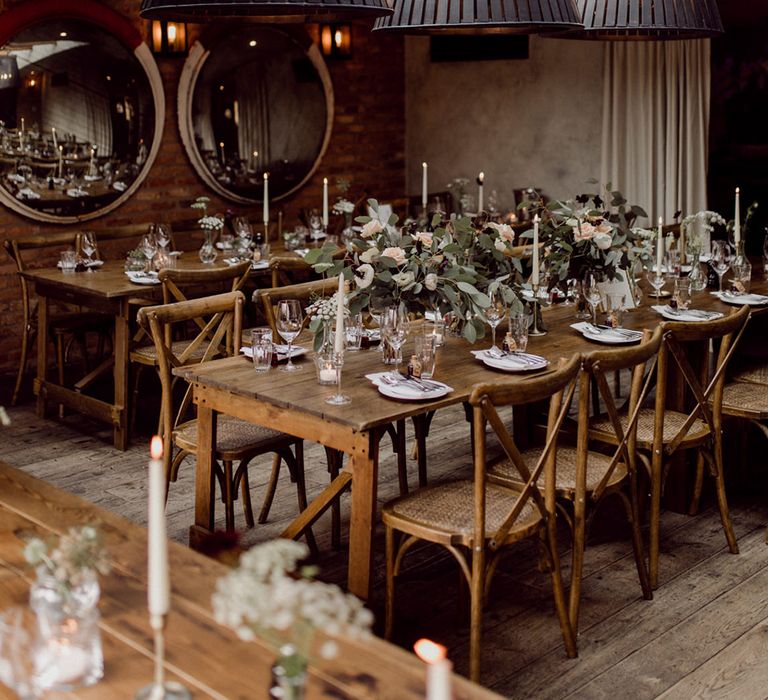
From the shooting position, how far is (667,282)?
210 inches

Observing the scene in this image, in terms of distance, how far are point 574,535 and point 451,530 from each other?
0.57 metres

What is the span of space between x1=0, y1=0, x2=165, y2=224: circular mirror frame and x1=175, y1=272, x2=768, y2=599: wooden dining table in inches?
142

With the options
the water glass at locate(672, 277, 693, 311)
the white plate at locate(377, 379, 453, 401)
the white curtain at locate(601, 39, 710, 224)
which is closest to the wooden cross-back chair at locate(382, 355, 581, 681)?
the white plate at locate(377, 379, 453, 401)

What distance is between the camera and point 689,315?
4.52m

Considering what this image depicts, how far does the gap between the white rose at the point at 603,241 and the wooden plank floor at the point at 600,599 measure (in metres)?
1.11

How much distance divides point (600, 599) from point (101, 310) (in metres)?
2.91

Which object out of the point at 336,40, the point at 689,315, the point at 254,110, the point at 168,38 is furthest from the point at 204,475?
the point at 336,40

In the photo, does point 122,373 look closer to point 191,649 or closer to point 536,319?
point 536,319

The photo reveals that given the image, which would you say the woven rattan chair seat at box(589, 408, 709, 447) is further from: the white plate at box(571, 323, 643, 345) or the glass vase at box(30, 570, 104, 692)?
the glass vase at box(30, 570, 104, 692)

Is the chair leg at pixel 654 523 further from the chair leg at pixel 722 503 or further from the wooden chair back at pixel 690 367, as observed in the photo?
the chair leg at pixel 722 503

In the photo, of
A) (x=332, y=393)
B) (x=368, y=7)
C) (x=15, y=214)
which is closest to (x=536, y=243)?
(x=332, y=393)

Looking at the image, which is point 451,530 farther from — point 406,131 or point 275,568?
point 406,131

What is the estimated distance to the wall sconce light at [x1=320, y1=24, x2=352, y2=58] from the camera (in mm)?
8430

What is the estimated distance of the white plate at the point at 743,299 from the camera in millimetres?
4752
